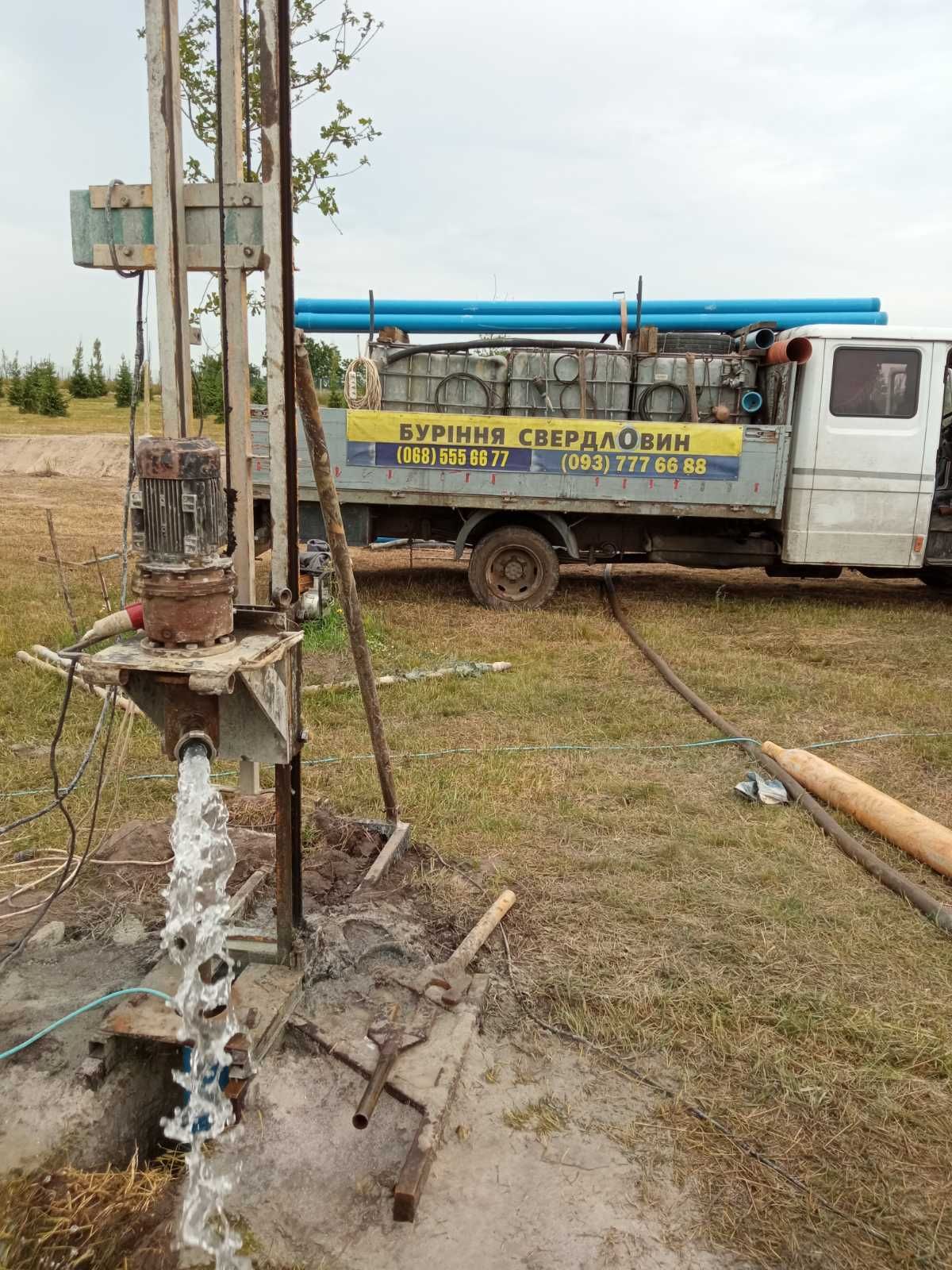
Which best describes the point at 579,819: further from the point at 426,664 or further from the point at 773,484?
the point at 773,484

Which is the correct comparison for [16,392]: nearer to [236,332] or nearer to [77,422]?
[77,422]

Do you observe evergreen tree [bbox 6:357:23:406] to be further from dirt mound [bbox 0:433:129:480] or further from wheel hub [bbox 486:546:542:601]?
wheel hub [bbox 486:546:542:601]

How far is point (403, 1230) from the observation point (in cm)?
210

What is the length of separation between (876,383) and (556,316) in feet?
9.56

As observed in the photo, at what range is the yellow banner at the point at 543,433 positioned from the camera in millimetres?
7957

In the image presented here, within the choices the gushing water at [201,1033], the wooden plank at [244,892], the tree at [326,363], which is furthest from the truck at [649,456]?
the tree at [326,363]

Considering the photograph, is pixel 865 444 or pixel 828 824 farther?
pixel 865 444

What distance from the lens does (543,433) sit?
7973 mm

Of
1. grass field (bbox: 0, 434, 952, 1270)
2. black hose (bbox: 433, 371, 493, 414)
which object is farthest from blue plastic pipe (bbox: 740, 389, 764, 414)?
black hose (bbox: 433, 371, 493, 414)

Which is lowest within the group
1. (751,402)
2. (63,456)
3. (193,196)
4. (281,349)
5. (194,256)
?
(63,456)

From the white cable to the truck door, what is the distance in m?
3.80

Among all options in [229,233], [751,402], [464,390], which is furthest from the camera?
[464,390]

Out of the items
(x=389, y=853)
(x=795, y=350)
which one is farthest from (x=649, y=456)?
(x=389, y=853)

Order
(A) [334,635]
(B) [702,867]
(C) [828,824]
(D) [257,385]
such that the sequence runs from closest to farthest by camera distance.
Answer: (B) [702,867] < (C) [828,824] < (A) [334,635] < (D) [257,385]
